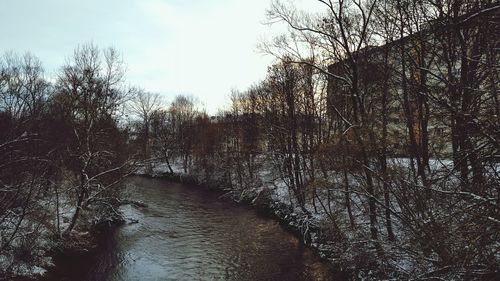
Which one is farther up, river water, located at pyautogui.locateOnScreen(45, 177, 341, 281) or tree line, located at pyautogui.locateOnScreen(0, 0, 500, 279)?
tree line, located at pyautogui.locateOnScreen(0, 0, 500, 279)

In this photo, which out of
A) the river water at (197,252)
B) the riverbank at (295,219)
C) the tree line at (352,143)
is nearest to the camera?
the tree line at (352,143)

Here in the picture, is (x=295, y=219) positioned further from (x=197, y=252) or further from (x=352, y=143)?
(x=352, y=143)

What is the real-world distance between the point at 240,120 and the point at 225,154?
13.7ft

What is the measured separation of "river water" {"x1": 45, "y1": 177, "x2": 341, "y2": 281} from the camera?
1606 centimetres

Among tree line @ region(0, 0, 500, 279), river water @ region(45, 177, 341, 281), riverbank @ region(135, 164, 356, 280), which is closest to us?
tree line @ region(0, 0, 500, 279)

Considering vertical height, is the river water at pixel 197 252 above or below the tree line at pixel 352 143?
below

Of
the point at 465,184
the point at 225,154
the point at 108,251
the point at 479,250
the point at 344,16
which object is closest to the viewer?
the point at 479,250

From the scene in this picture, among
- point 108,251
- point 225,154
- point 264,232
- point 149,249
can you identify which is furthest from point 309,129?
point 225,154

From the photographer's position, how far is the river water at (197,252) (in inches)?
632

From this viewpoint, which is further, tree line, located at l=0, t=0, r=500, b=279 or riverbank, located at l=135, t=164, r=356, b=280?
riverbank, located at l=135, t=164, r=356, b=280

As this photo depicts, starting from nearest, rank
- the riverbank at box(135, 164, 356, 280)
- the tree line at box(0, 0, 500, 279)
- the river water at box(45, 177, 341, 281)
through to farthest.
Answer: the tree line at box(0, 0, 500, 279), the river water at box(45, 177, 341, 281), the riverbank at box(135, 164, 356, 280)

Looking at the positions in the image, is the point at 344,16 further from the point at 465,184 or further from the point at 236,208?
the point at 236,208

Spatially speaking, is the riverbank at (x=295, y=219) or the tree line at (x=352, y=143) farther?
the riverbank at (x=295, y=219)

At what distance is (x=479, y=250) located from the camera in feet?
17.6
